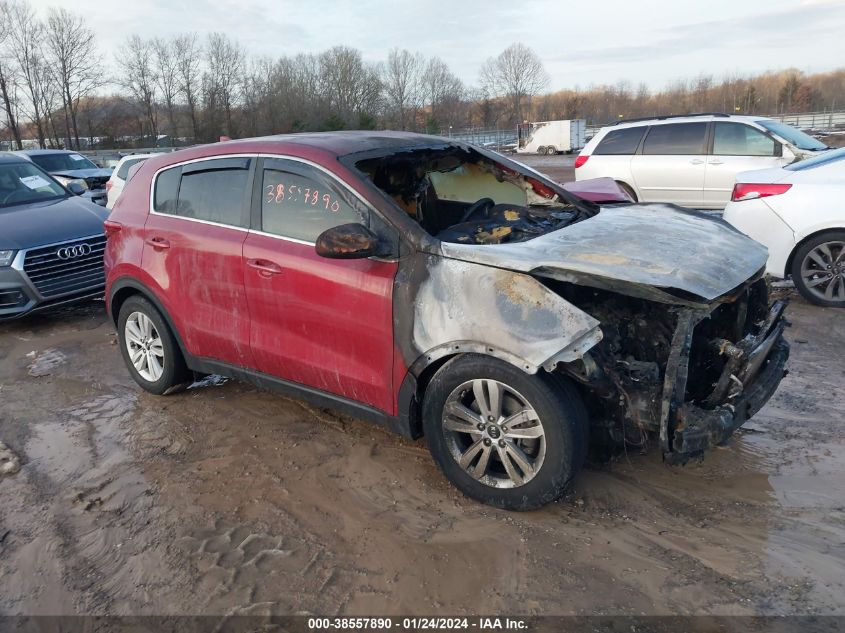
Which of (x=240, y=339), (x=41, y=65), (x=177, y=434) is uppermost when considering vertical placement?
(x=41, y=65)

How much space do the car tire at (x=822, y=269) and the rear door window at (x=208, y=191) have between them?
17.7 feet

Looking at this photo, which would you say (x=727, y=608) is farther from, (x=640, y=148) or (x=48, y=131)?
(x=48, y=131)

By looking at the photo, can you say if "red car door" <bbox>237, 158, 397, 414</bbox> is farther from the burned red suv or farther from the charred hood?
the charred hood

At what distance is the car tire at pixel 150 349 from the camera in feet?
15.9

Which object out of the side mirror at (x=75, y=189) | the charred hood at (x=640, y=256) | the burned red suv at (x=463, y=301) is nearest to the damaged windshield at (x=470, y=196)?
the burned red suv at (x=463, y=301)

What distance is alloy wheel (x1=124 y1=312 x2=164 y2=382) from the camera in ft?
16.4

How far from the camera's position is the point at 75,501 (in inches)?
146

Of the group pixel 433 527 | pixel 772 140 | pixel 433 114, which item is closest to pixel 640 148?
pixel 772 140

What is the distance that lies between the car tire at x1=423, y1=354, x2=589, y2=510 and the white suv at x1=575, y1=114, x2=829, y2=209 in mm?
7894

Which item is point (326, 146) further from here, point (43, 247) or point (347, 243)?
point (43, 247)

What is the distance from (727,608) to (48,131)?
59.1m

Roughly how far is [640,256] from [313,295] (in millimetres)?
1778

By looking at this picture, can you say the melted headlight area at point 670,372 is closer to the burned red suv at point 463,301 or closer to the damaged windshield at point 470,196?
the burned red suv at point 463,301

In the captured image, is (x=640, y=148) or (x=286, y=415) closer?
(x=286, y=415)
